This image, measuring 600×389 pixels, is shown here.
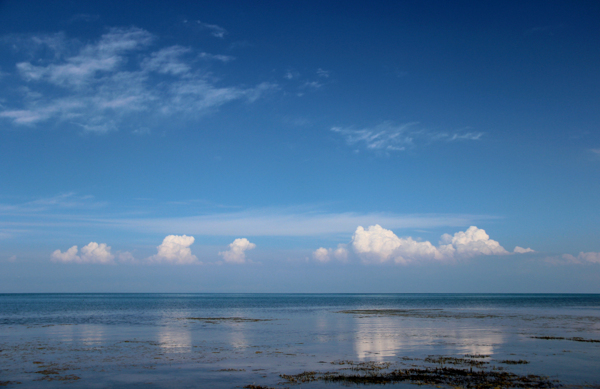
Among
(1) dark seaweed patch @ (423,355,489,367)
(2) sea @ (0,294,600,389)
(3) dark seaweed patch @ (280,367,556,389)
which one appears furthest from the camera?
(1) dark seaweed patch @ (423,355,489,367)

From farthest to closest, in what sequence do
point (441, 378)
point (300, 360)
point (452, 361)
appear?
point (300, 360) < point (452, 361) < point (441, 378)

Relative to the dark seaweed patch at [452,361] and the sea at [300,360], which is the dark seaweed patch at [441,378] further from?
the dark seaweed patch at [452,361]

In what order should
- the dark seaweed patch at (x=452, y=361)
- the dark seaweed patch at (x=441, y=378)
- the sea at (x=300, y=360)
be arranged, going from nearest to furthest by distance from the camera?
the dark seaweed patch at (x=441, y=378) < the sea at (x=300, y=360) < the dark seaweed patch at (x=452, y=361)

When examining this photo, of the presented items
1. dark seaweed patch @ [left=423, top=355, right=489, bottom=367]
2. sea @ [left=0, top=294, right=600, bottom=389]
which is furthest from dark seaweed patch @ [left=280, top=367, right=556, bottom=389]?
dark seaweed patch @ [left=423, top=355, right=489, bottom=367]

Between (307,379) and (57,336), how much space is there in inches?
1314

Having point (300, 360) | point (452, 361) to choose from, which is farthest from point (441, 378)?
point (300, 360)

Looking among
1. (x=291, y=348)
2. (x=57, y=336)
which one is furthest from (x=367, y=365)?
(x=57, y=336)

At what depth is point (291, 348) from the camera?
34.5 m

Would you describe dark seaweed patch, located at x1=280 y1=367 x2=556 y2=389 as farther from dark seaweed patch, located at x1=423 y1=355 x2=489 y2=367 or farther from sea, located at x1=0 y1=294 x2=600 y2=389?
dark seaweed patch, located at x1=423 y1=355 x2=489 y2=367

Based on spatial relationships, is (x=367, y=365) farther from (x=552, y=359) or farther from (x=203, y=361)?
(x=552, y=359)

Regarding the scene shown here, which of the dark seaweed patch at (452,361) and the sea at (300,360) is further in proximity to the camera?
the dark seaweed patch at (452,361)

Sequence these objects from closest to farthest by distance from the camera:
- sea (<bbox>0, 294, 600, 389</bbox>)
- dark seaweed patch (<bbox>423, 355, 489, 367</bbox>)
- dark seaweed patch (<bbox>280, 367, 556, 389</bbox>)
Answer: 1. dark seaweed patch (<bbox>280, 367, 556, 389</bbox>)
2. sea (<bbox>0, 294, 600, 389</bbox>)
3. dark seaweed patch (<bbox>423, 355, 489, 367</bbox>)

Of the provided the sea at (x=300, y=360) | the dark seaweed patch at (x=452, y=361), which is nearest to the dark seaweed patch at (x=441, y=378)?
the sea at (x=300, y=360)

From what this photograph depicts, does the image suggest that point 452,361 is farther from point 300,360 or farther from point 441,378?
point 300,360
